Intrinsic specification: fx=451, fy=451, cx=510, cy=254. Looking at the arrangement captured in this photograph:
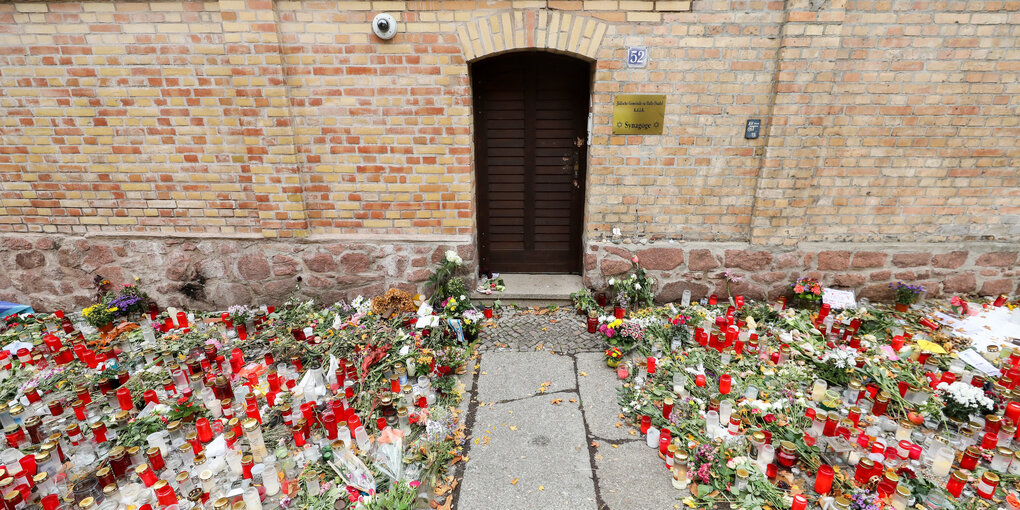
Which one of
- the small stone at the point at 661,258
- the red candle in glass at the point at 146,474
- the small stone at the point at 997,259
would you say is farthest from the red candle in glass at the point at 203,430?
the small stone at the point at 997,259

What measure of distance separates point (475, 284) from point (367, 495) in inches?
103

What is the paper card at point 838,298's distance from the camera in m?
4.50

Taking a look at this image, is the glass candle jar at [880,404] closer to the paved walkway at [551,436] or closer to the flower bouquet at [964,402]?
the flower bouquet at [964,402]

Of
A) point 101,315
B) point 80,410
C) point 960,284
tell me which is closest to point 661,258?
point 960,284

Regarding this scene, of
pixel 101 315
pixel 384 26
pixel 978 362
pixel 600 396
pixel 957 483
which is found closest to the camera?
pixel 957 483

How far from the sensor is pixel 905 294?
14.8 ft

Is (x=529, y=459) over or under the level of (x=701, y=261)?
under

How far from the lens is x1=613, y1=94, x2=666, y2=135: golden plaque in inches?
164

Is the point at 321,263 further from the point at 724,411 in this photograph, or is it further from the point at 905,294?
the point at 905,294

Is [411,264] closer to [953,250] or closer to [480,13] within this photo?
[480,13]

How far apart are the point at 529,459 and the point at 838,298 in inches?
145

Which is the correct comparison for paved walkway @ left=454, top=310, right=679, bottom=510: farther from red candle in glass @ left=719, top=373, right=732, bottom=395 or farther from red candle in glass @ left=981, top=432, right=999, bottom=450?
red candle in glass @ left=981, top=432, right=999, bottom=450

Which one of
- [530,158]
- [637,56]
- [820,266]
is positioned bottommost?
[820,266]

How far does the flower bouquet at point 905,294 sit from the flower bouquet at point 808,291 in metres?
0.76
